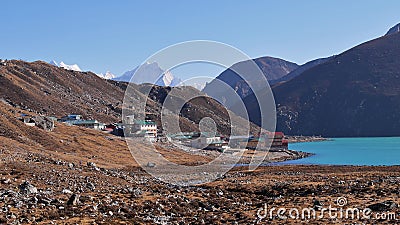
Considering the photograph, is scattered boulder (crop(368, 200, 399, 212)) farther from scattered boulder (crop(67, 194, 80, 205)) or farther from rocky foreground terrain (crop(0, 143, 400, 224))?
scattered boulder (crop(67, 194, 80, 205))

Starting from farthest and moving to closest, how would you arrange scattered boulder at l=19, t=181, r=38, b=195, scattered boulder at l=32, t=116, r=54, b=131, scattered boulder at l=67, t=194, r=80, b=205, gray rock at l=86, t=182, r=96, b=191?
1. scattered boulder at l=32, t=116, r=54, b=131
2. gray rock at l=86, t=182, r=96, b=191
3. scattered boulder at l=19, t=181, r=38, b=195
4. scattered boulder at l=67, t=194, r=80, b=205

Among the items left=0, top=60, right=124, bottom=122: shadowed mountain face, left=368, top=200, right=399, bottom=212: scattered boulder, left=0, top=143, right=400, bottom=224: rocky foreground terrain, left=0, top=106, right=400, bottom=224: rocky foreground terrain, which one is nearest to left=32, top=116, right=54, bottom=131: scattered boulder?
left=0, top=106, right=400, bottom=224: rocky foreground terrain

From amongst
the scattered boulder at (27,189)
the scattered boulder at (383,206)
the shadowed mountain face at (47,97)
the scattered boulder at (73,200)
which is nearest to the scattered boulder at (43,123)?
the shadowed mountain face at (47,97)

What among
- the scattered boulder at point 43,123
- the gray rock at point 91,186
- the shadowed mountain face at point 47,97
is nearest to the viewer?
the gray rock at point 91,186

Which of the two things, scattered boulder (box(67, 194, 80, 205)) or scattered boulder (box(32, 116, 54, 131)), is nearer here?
scattered boulder (box(67, 194, 80, 205))

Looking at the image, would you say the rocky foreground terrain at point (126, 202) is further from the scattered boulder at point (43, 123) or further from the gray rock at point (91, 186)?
the scattered boulder at point (43, 123)

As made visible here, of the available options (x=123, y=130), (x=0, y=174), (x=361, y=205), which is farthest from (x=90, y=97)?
(x=361, y=205)

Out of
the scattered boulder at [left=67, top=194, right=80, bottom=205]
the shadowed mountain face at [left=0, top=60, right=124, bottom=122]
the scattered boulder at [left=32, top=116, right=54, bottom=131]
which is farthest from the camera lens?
the shadowed mountain face at [left=0, top=60, right=124, bottom=122]

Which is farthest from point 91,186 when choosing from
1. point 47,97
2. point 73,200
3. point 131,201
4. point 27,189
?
point 47,97

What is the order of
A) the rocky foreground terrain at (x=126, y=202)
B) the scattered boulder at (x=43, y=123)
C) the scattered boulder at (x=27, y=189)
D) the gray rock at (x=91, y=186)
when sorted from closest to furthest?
the rocky foreground terrain at (x=126, y=202) → the scattered boulder at (x=27, y=189) → the gray rock at (x=91, y=186) → the scattered boulder at (x=43, y=123)

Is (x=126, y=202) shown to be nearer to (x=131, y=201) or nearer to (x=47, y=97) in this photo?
(x=131, y=201)

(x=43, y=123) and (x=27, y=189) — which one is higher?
(x=43, y=123)

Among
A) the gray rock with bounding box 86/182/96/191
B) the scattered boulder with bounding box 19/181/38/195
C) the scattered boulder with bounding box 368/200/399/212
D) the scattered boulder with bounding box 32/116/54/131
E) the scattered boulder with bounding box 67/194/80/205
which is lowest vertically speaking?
the scattered boulder with bounding box 368/200/399/212

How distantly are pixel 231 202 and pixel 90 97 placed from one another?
176 meters
